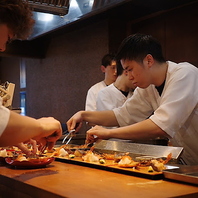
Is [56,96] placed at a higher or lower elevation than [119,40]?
lower

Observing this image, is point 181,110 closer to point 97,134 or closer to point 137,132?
point 137,132

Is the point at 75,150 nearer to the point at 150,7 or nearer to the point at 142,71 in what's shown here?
the point at 142,71

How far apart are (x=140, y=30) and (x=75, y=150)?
3162 millimetres

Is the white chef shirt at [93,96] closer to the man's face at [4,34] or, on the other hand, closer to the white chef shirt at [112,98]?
the white chef shirt at [112,98]

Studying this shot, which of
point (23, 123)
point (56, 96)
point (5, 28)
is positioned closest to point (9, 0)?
point (5, 28)

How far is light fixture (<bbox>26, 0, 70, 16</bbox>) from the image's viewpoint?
12.1ft

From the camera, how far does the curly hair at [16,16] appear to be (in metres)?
1.57

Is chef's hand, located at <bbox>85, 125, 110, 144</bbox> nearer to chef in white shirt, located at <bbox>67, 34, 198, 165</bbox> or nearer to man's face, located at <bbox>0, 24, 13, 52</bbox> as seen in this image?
chef in white shirt, located at <bbox>67, 34, 198, 165</bbox>

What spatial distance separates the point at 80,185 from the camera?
4.81ft

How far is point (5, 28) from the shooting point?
1626 mm

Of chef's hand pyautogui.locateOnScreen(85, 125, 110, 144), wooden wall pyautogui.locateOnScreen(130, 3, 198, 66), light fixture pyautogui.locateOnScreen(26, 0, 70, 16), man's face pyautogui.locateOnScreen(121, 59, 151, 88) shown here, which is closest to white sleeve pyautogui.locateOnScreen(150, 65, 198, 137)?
man's face pyautogui.locateOnScreen(121, 59, 151, 88)

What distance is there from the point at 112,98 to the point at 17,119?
2.74m

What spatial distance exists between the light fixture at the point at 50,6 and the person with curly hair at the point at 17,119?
6.41 ft

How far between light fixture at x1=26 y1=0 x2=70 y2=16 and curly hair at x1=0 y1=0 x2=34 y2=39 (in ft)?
6.35
